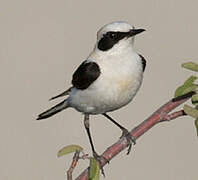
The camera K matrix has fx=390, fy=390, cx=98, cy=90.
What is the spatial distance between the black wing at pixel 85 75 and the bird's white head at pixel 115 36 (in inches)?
6.9

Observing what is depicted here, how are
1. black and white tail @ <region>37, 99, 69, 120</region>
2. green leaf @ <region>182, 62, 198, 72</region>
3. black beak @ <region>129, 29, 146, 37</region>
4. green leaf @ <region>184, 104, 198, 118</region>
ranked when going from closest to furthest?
1. green leaf @ <region>184, 104, 198, 118</region>
2. green leaf @ <region>182, 62, 198, 72</region>
3. black beak @ <region>129, 29, 146, 37</region>
4. black and white tail @ <region>37, 99, 69, 120</region>

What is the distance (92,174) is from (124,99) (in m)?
1.34

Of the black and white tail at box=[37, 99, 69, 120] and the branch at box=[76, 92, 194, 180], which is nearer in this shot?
the branch at box=[76, 92, 194, 180]

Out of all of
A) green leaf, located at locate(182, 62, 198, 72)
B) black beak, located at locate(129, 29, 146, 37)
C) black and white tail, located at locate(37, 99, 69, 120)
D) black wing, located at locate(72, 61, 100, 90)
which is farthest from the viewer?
black and white tail, located at locate(37, 99, 69, 120)

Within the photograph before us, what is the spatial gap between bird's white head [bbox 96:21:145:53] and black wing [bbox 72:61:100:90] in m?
0.18

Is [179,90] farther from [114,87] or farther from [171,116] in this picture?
[114,87]

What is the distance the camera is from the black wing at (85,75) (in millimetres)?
3291

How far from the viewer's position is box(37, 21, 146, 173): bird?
315 centimetres

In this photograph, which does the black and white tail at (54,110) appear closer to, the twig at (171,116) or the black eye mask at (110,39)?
the black eye mask at (110,39)

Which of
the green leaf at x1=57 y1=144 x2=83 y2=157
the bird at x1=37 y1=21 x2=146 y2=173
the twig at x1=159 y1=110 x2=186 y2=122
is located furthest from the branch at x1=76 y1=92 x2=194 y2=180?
the bird at x1=37 y1=21 x2=146 y2=173

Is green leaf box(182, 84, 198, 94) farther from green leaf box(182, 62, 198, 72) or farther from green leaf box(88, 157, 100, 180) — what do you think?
green leaf box(88, 157, 100, 180)

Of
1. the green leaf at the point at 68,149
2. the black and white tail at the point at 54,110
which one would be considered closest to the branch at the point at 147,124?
the green leaf at the point at 68,149

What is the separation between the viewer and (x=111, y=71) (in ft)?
10.4

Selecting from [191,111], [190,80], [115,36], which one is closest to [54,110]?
Answer: [115,36]
